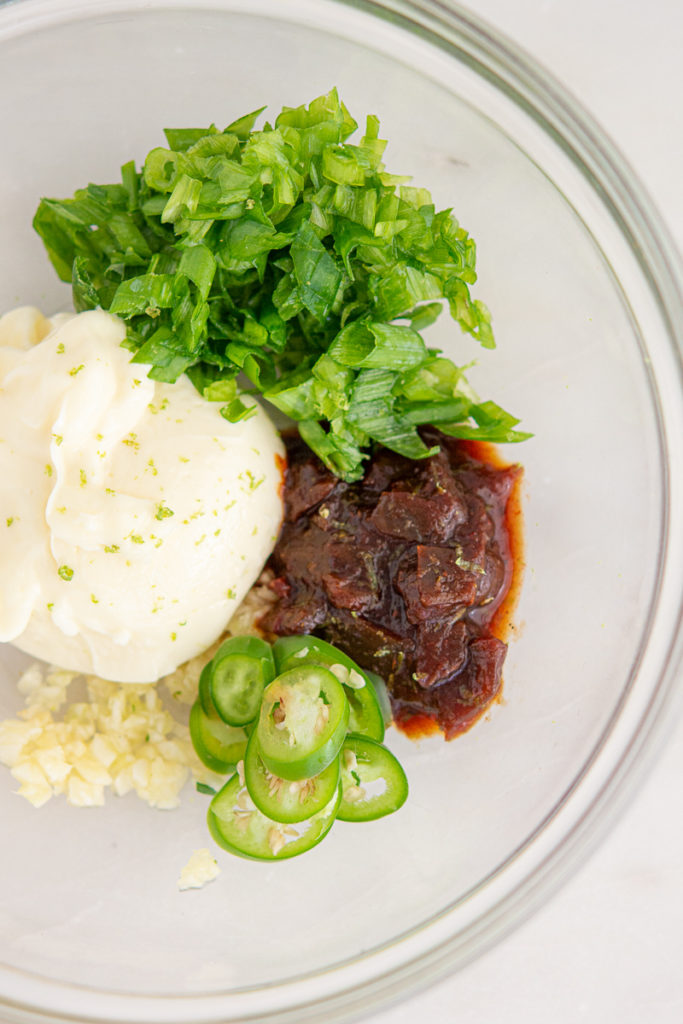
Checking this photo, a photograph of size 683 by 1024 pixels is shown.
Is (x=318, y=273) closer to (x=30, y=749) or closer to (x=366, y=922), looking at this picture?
(x=30, y=749)

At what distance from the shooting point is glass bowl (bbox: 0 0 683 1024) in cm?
211

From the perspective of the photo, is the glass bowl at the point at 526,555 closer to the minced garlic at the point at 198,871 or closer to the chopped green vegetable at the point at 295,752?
the minced garlic at the point at 198,871

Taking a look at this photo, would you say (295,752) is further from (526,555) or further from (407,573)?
(526,555)

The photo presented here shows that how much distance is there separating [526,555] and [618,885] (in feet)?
3.64

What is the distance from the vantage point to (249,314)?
1.88 meters

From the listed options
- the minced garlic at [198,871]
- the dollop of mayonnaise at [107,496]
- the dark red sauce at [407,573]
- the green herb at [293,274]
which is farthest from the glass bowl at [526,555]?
the dollop of mayonnaise at [107,496]

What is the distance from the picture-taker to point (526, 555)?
222cm

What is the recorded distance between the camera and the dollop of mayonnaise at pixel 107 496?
1796 mm

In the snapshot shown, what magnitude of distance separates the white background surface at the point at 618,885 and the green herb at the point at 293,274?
2.86 feet

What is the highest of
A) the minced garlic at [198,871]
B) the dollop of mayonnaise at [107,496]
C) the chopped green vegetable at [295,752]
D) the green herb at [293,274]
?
the green herb at [293,274]

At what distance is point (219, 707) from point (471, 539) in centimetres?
79

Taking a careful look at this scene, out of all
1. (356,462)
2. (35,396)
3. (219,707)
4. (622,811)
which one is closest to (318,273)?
(356,462)

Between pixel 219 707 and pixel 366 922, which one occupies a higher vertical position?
pixel 219 707

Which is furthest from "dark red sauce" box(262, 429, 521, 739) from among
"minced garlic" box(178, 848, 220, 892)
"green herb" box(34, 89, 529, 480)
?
"minced garlic" box(178, 848, 220, 892)
